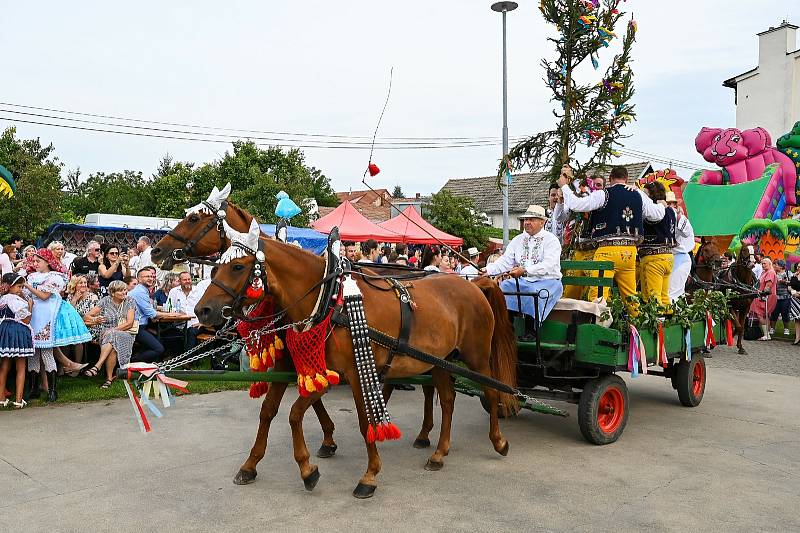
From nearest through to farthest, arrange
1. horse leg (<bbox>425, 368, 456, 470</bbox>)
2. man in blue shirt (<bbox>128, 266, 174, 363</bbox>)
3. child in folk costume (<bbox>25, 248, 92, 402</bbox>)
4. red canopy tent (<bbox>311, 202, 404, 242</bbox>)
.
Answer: horse leg (<bbox>425, 368, 456, 470</bbox>), child in folk costume (<bbox>25, 248, 92, 402</bbox>), man in blue shirt (<bbox>128, 266, 174, 363</bbox>), red canopy tent (<bbox>311, 202, 404, 242</bbox>)

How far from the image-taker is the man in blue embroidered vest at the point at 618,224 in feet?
21.1

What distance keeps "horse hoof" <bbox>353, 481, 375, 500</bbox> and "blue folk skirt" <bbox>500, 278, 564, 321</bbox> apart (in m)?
2.32

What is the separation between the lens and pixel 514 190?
119 feet

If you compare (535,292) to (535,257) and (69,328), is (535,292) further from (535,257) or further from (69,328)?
(69,328)

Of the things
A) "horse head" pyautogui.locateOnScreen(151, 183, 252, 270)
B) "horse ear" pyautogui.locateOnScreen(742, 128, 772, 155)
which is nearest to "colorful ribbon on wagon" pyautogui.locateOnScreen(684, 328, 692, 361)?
"horse head" pyautogui.locateOnScreen(151, 183, 252, 270)

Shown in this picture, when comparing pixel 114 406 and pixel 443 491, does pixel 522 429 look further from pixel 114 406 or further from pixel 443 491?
pixel 114 406

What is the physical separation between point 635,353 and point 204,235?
400 centimetres

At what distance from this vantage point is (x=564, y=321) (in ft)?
20.1

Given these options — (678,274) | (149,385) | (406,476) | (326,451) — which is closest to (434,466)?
(406,476)

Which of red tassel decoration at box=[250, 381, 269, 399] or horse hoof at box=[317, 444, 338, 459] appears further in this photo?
horse hoof at box=[317, 444, 338, 459]

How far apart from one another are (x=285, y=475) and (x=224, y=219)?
2077mm

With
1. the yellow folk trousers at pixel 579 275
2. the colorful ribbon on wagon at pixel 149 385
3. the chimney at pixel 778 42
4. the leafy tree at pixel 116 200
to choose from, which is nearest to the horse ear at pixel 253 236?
the colorful ribbon on wagon at pixel 149 385

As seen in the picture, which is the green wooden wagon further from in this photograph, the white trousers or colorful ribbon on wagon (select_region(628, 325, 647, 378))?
the white trousers

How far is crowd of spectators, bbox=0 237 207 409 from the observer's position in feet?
23.4
